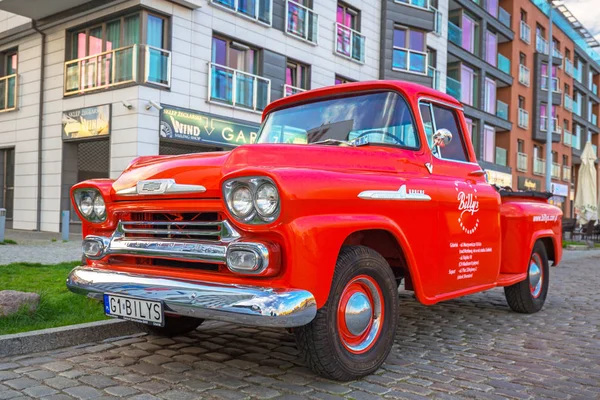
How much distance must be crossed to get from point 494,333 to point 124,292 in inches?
134

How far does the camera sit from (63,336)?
4.33 meters

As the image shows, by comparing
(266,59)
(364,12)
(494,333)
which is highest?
(364,12)

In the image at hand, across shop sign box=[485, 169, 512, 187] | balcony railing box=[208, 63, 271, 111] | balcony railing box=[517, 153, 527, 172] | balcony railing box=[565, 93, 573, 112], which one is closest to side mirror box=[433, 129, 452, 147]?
balcony railing box=[208, 63, 271, 111]

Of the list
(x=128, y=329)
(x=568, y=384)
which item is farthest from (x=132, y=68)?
(x=568, y=384)

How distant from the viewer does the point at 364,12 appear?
20406mm

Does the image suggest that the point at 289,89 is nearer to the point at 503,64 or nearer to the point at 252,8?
the point at 252,8

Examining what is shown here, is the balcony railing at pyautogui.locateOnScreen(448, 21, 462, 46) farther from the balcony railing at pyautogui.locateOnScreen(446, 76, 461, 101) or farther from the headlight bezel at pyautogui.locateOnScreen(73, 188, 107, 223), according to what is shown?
the headlight bezel at pyautogui.locateOnScreen(73, 188, 107, 223)

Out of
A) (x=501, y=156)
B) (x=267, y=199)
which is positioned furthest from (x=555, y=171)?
(x=267, y=199)

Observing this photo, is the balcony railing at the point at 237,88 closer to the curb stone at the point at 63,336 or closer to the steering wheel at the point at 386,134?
the curb stone at the point at 63,336

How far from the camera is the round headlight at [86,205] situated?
3.97 meters

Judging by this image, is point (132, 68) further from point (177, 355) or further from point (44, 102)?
point (177, 355)

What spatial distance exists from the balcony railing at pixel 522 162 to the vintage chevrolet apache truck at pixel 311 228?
29.4 meters

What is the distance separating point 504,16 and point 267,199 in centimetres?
3193

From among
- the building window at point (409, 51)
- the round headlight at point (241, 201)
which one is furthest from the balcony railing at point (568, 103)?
the round headlight at point (241, 201)
